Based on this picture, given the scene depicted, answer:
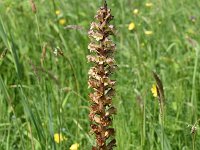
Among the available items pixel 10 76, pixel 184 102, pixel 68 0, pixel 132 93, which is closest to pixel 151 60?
pixel 132 93

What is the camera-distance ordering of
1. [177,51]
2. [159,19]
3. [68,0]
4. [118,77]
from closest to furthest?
[118,77] < [177,51] < [159,19] < [68,0]

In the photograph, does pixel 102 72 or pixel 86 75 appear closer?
pixel 102 72

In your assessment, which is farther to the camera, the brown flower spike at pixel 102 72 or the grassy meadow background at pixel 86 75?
the grassy meadow background at pixel 86 75

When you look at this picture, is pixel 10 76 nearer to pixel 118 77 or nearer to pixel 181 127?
pixel 118 77

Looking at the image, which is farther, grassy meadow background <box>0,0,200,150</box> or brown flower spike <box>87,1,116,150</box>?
grassy meadow background <box>0,0,200,150</box>
